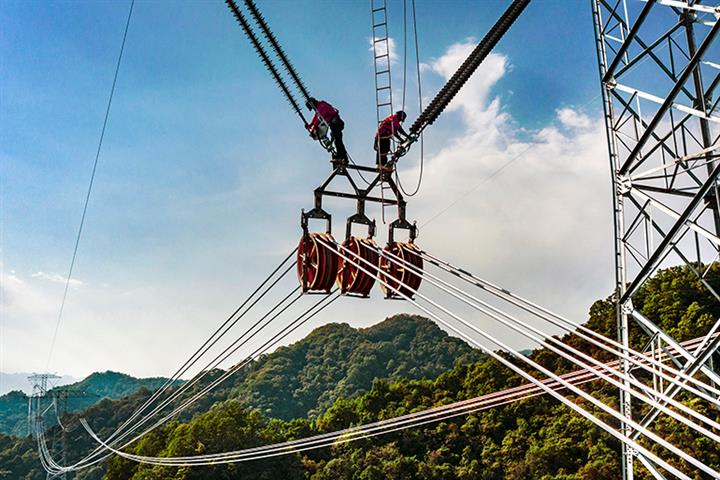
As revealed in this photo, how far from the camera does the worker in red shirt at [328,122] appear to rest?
880cm

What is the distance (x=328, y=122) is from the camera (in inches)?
347

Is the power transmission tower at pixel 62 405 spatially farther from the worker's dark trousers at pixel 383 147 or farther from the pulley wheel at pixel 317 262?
the worker's dark trousers at pixel 383 147

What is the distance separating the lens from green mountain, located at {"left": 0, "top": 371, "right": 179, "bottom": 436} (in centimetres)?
9088

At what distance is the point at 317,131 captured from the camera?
8859mm

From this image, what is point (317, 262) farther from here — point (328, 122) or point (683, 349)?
point (683, 349)

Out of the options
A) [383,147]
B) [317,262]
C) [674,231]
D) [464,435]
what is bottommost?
[464,435]

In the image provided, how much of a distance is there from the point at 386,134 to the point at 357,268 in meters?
1.99

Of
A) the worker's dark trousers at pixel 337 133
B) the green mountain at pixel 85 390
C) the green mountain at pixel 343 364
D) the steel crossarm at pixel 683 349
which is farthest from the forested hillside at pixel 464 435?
the green mountain at pixel 85 390

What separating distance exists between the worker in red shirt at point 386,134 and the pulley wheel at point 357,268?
1.21 metres

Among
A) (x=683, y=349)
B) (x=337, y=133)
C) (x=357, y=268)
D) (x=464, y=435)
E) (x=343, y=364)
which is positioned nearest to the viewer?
(x=683, y=349)

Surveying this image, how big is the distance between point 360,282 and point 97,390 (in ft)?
358

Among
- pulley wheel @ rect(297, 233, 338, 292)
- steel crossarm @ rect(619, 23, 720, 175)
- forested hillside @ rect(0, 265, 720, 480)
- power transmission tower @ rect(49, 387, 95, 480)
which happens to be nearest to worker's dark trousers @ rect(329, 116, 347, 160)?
pulley wheel @ rect(297, 233, 338, 292)

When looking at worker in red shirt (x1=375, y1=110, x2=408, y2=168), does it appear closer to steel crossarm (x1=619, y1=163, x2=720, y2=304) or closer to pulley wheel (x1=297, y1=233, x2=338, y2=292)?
pulley wheel (x1=297, y1=233, x2=338, y2=292)

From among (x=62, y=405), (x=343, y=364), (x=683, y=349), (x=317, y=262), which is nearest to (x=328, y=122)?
(x=317, y=262)
